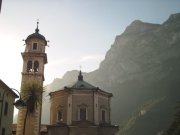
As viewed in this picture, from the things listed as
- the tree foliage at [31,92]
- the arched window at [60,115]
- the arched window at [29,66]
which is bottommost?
the arched window at [60,115]

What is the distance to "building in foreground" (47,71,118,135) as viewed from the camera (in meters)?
39.9

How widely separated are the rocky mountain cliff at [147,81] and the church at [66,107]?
8273 centimetres

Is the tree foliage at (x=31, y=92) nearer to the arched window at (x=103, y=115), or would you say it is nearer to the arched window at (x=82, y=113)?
the arched window at (x=82, y=113)

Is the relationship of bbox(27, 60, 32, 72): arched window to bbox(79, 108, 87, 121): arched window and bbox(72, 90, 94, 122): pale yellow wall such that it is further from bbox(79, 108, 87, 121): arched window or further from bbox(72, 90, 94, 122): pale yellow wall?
bbox(79, 108, 87, 121): arched window

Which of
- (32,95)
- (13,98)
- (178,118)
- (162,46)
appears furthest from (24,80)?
(162,46)

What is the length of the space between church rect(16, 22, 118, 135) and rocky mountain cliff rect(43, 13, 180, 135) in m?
82.7

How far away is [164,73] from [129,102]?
83.7 feet

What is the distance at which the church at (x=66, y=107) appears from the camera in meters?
39.8

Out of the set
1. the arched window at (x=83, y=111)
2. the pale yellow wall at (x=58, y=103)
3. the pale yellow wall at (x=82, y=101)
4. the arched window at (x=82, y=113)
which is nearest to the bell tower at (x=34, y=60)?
the pale yellow wall at (x=58, y=103)

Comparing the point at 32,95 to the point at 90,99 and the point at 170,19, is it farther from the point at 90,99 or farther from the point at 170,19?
the point at 170,19

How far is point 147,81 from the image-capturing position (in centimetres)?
16350

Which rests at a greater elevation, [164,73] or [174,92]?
[164,73]

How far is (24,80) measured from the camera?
140 feet

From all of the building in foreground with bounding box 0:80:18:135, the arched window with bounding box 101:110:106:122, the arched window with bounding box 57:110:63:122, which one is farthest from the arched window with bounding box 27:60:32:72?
the arched window with bounding box 101:110:106:122
